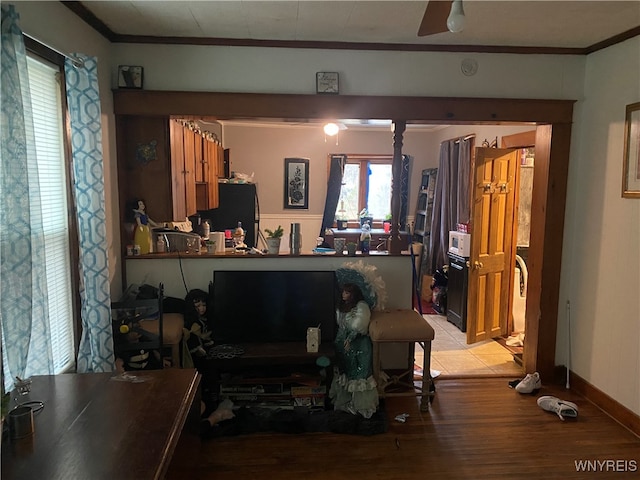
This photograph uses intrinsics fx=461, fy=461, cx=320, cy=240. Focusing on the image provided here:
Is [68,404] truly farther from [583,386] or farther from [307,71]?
[583,386]

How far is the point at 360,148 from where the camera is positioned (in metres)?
7.05

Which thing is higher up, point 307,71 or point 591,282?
point 307,71

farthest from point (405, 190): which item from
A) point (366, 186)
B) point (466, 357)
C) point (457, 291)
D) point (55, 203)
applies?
point (55, 203)

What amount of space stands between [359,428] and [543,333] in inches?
66.3

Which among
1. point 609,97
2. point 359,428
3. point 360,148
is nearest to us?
point 359,428

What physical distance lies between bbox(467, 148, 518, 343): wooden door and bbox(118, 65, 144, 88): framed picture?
2.87m

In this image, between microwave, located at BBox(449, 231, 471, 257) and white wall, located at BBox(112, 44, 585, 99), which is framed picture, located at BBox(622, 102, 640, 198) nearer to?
white wall, located at BBox(112, 44, 585, 99)

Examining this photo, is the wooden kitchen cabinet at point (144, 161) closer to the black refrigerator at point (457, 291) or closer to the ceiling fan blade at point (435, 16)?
the ceiling fan blade at point (435, 16)

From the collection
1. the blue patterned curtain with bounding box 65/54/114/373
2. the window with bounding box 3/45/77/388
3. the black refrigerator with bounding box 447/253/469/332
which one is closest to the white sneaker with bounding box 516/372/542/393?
the black refrigerator with bounding box 447/253/469/332

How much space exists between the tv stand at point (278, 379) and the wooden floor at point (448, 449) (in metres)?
0.29

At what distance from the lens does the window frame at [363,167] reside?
7.07m

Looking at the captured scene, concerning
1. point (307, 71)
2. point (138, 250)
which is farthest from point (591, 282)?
point (138, 250)

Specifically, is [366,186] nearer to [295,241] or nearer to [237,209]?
[237,209]

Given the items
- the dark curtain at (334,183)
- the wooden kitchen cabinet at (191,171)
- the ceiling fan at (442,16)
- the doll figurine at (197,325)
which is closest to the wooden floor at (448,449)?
the doll figurine at (197,325)
